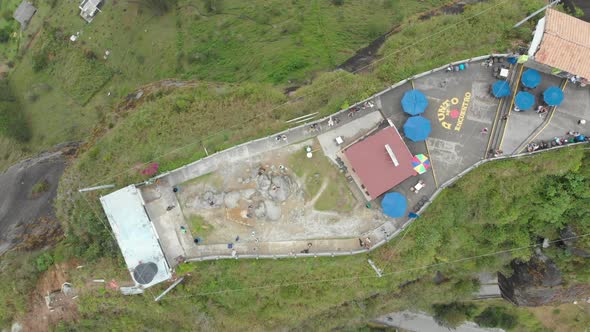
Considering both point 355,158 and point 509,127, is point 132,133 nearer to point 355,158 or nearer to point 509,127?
point 355,158

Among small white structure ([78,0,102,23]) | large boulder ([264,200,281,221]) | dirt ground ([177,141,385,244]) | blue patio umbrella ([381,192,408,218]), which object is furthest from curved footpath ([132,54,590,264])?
small white structure ([78,0,102,23])

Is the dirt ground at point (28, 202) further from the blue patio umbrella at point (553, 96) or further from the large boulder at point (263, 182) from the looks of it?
the blue patio umbrella at point (553, 96)

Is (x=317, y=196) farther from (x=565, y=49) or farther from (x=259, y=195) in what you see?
(x=565, y=49)

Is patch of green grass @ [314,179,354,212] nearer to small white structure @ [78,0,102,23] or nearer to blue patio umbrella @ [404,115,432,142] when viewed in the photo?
blue patio umbrella @ [404,115,432,142]

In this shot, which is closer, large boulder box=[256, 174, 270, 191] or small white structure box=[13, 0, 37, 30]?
large boulder box=[256, 174, 270, 191]

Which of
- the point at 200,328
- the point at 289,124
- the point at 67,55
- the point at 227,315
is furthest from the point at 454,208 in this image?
the point at 67,55

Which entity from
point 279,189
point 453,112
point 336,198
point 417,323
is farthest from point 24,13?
point 417,323
